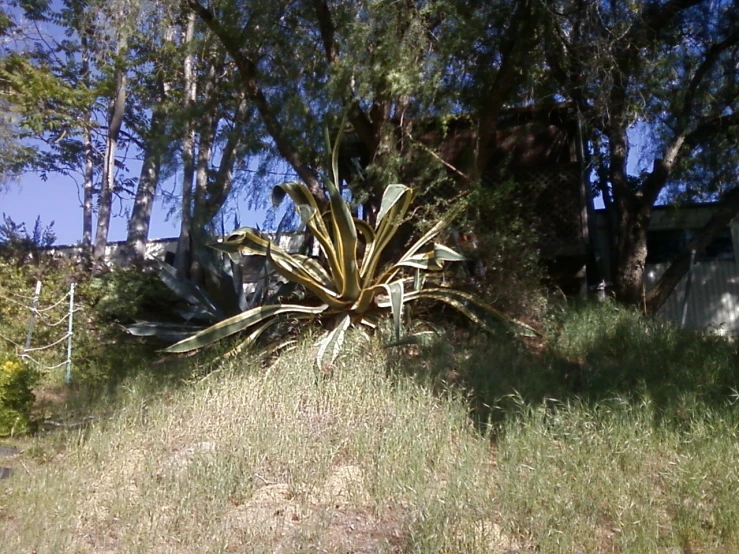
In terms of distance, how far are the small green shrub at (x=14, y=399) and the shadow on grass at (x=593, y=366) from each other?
344 centimetres

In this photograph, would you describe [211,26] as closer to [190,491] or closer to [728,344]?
[190,491]

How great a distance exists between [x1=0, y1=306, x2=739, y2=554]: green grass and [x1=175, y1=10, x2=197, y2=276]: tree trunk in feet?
16.0

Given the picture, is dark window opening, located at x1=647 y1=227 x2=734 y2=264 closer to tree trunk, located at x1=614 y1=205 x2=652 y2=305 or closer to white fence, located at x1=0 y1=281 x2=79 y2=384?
tree trunk, located at x1=614 y1=205 x2=652 y2=305

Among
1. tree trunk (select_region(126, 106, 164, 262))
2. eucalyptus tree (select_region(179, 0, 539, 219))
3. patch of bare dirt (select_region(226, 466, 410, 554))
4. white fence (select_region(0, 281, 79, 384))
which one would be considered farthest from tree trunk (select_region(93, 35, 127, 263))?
patch of bare dirt (select_region(226, 466, 410, 554))

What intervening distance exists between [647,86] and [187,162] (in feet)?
22.7

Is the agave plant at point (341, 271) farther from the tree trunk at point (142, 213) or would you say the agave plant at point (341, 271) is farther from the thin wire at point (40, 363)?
the tree trunk at point (142, 213)

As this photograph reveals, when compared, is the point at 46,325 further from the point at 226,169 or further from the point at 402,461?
the point at 402,461

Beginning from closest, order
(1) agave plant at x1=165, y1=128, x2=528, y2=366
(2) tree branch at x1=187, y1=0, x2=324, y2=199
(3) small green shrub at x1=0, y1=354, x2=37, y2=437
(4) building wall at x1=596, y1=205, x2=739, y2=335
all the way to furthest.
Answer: (3) small green shrub at x1=0, y1=354, x2=37, y2=437 < (1) agave plant at x1=165, y1=128, x2=528, y2=366 < (2) tree branch at x1=187, y1=0, x2=324, y2=199 < (4) building wall at x1=596, y1=205, x2=739, y2=335

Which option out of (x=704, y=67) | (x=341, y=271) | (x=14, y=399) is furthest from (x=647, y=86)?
(x=14, y=399)

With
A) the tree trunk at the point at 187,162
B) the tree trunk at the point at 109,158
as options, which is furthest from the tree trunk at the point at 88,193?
the tree trunk at the point at 187,162

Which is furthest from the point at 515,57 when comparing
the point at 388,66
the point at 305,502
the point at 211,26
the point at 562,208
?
the point at 305,502

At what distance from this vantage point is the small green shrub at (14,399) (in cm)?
666

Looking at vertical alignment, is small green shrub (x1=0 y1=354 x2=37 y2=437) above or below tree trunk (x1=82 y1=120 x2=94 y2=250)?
below

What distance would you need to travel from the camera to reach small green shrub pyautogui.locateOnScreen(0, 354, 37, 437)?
6656 millimetres
